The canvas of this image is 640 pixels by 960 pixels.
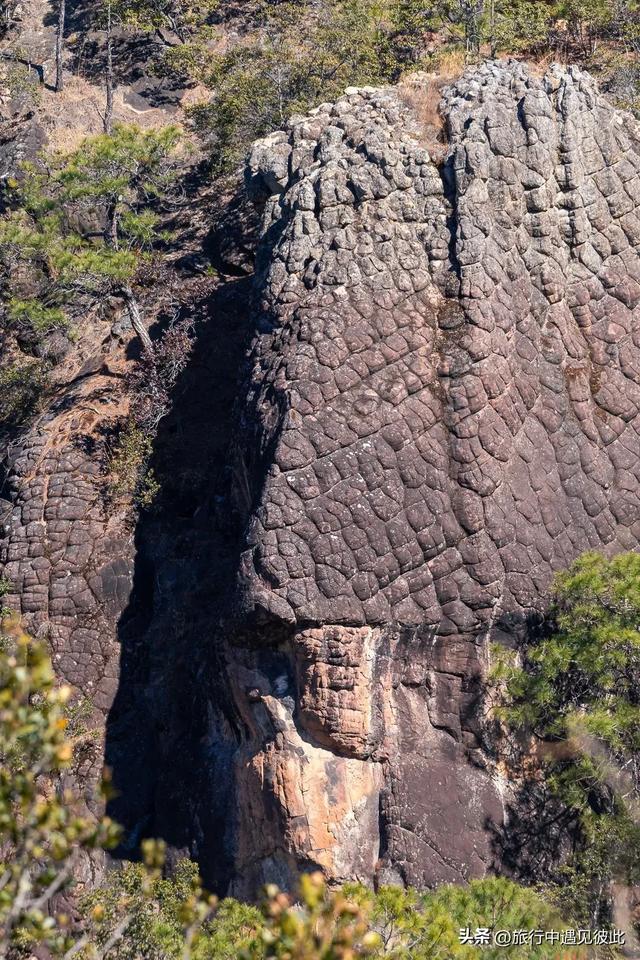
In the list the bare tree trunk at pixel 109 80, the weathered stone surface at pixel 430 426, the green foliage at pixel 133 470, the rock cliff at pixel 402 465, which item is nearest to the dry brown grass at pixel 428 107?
the rock cliff at pixel 402 465

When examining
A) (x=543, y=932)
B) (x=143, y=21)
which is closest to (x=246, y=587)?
(x=543, y=932)

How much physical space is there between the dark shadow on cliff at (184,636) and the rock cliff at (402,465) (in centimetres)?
6

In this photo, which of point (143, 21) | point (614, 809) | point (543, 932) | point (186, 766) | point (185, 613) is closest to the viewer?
point (543, 932)

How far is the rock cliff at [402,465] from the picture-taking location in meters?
13.5

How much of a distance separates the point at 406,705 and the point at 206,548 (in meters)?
4.87

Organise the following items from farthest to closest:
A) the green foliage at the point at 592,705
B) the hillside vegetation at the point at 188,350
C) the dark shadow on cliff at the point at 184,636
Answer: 1. the dark shadow on cliff at the point at 184,636
2. the green foliage at the point at 592,705
3. the hillside vegetation at the point at 188,350

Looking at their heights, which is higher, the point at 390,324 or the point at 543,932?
the point at 390,324

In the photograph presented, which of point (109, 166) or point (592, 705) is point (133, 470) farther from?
point (592, 705)

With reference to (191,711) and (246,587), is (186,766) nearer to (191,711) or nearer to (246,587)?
(191,711)

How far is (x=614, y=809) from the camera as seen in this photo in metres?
13.6

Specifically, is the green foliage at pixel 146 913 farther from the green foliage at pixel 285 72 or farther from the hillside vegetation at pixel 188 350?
the green foliage at pixel 285 72

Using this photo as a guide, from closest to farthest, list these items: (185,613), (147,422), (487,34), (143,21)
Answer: (185,613), (147,422), (487,34), (143,21)

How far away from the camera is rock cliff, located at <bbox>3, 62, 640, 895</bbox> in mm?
13531

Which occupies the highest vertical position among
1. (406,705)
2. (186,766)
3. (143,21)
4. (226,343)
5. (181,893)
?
(143,21)
